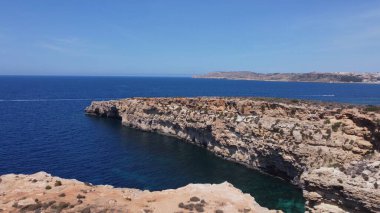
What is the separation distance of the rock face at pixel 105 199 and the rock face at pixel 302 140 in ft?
27.3

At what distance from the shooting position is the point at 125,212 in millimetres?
31297

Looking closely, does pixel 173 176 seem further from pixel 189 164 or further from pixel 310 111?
pixel 310 111

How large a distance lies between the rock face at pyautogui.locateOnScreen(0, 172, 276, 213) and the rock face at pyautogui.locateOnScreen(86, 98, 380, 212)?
8.33 meters

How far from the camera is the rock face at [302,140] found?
33656mm

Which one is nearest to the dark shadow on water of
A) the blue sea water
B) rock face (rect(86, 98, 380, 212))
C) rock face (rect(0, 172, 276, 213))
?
the blue sea water

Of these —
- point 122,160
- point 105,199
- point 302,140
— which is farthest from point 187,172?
point 105,199

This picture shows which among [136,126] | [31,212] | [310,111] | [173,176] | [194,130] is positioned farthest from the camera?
[136,126]

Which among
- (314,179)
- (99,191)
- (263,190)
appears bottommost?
(263,190)

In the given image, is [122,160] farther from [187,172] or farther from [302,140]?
[302,140]

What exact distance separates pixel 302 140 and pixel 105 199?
123 ft

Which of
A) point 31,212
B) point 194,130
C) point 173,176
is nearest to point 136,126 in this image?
point 194,130

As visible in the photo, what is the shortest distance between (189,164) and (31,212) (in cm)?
4008

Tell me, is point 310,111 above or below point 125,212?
above

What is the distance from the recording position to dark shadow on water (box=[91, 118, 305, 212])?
52625 mm
